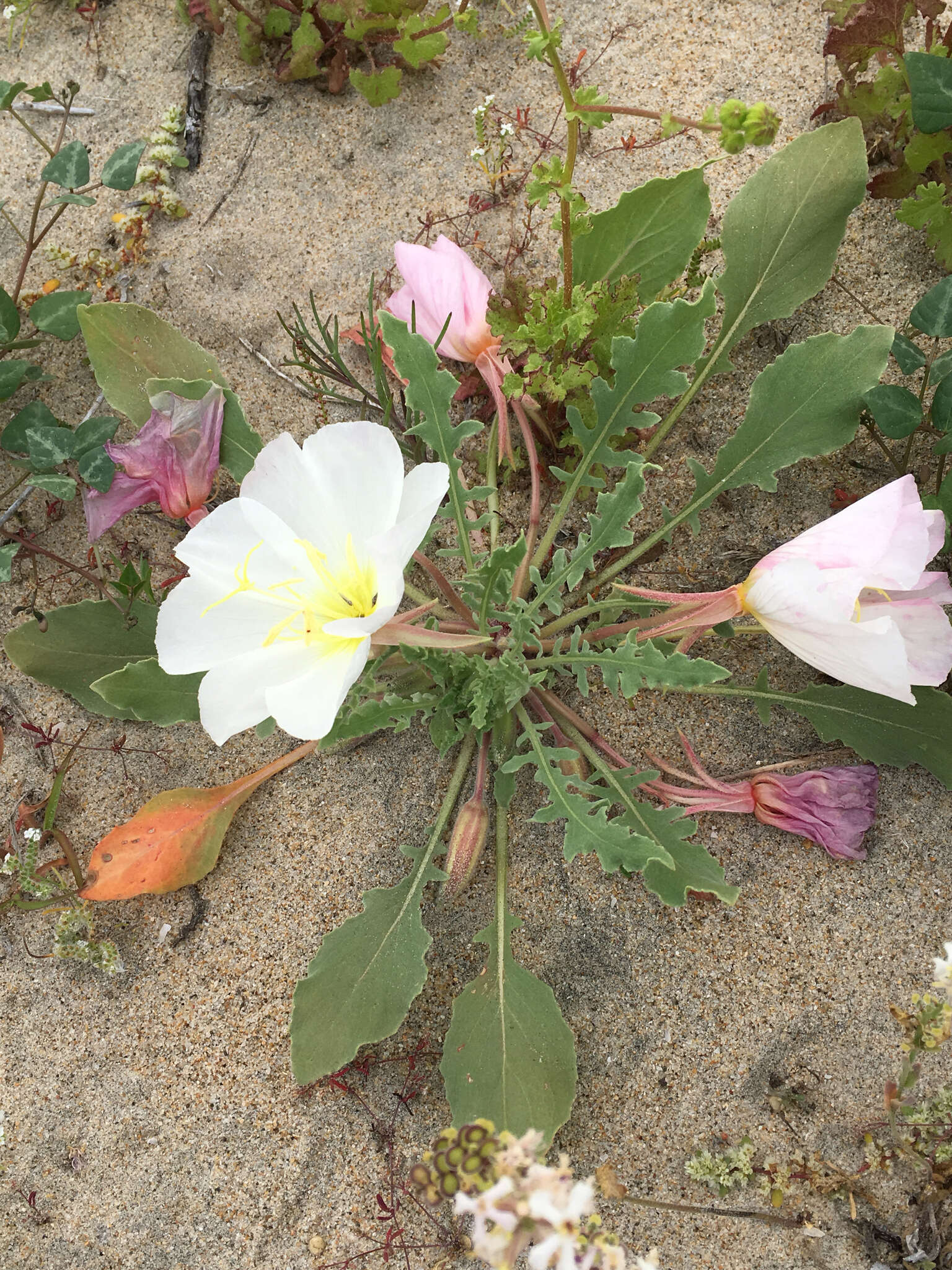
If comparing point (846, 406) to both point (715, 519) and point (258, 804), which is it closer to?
point (715, 519)

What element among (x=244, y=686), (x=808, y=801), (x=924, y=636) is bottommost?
(x=808, y=801)

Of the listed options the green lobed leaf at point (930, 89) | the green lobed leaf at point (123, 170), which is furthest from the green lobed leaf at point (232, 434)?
the green lobed leaf at point (930, 89)

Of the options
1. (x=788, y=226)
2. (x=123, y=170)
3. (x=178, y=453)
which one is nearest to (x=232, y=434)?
(x=178, y=453)

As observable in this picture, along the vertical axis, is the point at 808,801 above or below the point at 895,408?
below

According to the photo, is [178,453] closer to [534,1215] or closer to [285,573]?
[285,573]

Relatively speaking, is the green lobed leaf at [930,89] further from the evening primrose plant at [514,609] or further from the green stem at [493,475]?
the green stem at [493,475]
